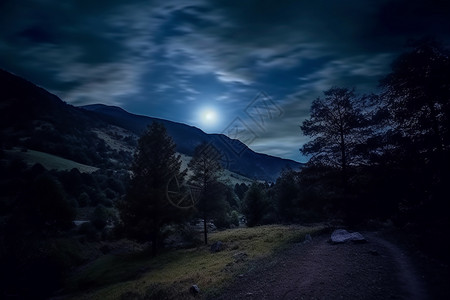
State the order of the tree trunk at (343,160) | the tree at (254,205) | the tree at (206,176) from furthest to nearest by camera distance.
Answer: the tree at (254,205) → the tree at (206,176) → the tree trunk at (343,160)

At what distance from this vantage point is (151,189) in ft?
85.3

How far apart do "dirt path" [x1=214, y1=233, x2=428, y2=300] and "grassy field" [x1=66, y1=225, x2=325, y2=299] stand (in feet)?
5.75

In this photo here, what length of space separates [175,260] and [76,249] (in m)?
18.1

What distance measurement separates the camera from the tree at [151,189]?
25422 mm

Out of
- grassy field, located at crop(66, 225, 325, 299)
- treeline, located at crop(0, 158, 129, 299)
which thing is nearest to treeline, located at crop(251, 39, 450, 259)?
grassy field, located at crop(66, 225, 325, 299)

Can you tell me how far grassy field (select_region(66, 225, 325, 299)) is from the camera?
1222cm

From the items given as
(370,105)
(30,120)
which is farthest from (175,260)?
(30,120)

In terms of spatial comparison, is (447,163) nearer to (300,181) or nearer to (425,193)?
(425,193)

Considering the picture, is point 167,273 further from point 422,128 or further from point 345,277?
point 422,128

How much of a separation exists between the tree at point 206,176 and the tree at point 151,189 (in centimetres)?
291

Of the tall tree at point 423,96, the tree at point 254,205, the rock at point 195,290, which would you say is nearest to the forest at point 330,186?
the tall tree at point 423,96

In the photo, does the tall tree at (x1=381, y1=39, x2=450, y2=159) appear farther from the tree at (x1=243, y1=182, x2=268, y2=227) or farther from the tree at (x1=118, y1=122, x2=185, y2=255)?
the tree at (x1=243, y1=182, x2=268, y2=227)

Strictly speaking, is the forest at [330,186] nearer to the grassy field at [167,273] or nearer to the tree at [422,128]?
the tree at [422,128]

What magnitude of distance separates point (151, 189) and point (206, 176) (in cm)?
737
